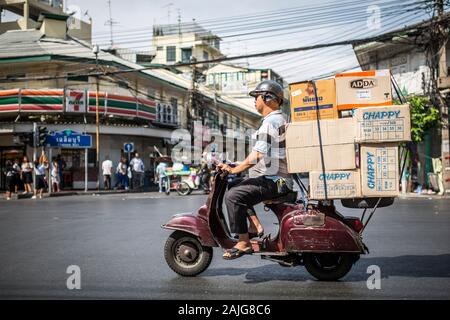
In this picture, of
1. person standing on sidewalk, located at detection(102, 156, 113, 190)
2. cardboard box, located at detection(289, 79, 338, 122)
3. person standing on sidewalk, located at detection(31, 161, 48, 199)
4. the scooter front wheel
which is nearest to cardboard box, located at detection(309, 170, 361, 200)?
cardboard box, located at detection(289, 79, 338, 122)

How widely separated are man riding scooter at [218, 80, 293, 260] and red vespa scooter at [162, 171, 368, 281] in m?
0.15

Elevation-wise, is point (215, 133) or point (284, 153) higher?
point (215, 133)

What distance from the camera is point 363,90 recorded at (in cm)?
500

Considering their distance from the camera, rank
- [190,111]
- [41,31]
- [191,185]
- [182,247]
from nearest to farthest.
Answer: [182,247]
[191,185]
[41,31]
[190,111]

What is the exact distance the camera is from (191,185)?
71.9 ft

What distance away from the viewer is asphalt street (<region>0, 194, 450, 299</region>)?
4.63m

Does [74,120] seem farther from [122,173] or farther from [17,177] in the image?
[17,177]

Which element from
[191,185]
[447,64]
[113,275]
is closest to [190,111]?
[191,185]

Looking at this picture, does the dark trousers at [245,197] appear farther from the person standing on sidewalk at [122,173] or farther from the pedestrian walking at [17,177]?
the person standing on sidewalk at [122,173]

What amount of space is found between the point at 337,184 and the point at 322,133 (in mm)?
524

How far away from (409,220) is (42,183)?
682 inches

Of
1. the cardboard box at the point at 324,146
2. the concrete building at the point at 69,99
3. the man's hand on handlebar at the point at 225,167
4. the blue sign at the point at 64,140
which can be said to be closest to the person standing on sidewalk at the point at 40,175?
the blue sign at the point at 64,140

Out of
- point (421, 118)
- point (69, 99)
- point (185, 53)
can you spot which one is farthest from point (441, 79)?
point (185, 53)
